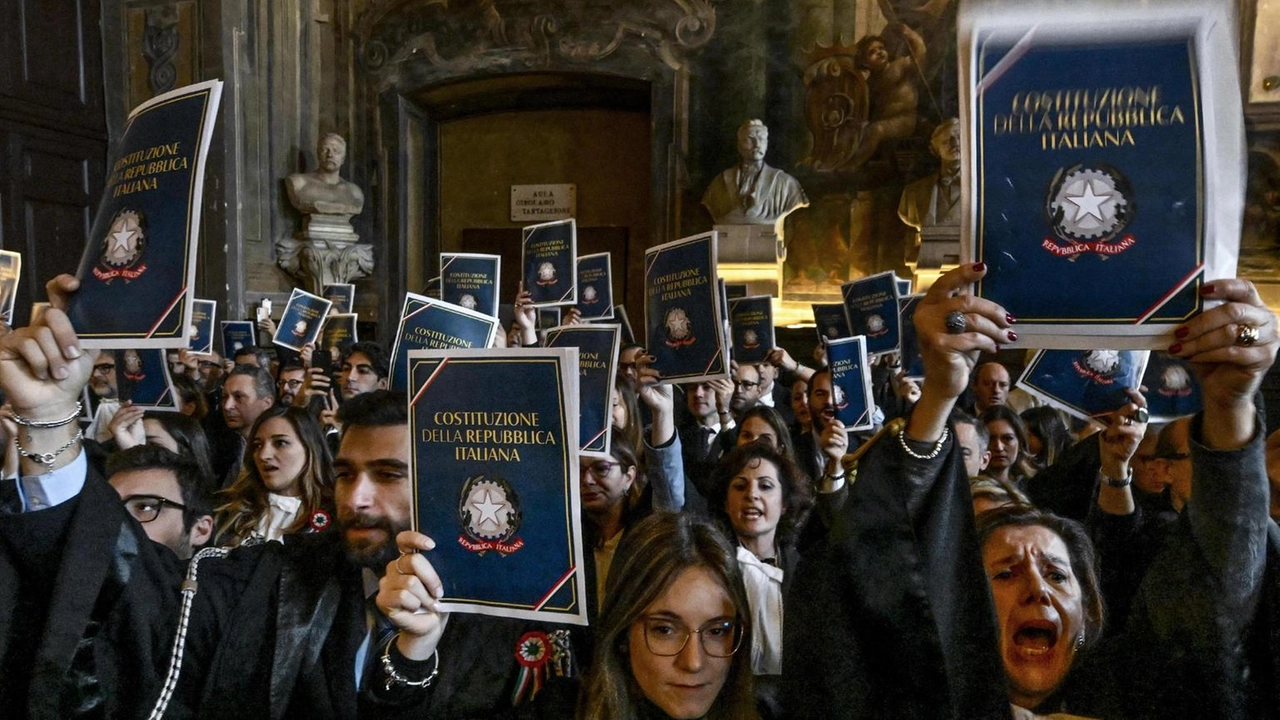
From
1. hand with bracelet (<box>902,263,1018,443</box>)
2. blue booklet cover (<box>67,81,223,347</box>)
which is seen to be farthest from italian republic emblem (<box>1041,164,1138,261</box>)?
blue booklet cover (<box>67,81,223,347</box>)

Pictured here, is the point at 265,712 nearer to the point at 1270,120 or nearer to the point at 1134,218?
the point at 1134,218

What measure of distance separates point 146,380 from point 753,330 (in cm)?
309

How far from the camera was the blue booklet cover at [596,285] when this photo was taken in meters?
6.17

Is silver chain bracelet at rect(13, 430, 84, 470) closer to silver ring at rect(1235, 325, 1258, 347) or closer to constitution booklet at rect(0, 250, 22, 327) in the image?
silver ring at rect(1235, 325, 1258, 347)

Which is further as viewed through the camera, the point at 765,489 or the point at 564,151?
the point at 564,151

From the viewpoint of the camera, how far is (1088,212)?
135cm

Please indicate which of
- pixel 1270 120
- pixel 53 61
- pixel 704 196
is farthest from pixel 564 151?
pixel 1270 120

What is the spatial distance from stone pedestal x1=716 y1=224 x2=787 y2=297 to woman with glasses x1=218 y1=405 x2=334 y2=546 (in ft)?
18.7

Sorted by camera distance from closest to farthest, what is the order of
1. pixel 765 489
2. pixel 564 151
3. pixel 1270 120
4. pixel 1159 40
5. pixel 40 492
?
pixel 1159 40 → pixel 40 492 → pixel 765 489 → pixel 1270 120 → pixel 564 151

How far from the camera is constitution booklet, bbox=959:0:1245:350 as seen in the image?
1296 millimetres

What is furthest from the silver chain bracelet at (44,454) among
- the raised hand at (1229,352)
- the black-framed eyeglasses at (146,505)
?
the raised hand at (1229,352)

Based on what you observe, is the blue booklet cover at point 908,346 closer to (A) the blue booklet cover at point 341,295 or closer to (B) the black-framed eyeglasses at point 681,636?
(B) the black-framed eyeglasses at point 681,636

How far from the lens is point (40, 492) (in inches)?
63.5

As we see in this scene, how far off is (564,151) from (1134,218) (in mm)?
10186
